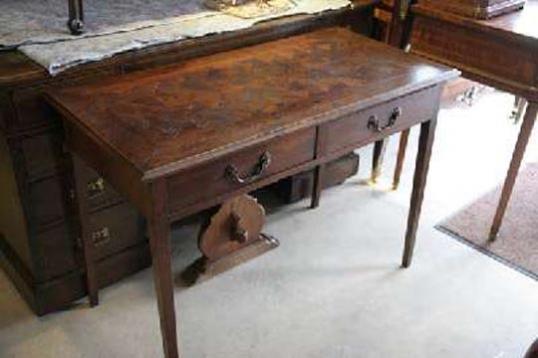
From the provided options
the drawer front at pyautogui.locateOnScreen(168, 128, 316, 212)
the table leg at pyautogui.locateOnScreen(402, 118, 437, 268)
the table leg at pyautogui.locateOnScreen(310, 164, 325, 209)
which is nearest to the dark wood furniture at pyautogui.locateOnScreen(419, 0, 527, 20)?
the table leg at pyautogui.locateOnScreen(402, 118, 437, 268)

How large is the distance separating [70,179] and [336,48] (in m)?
0.79

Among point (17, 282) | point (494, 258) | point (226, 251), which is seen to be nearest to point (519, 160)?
point (494, 258)

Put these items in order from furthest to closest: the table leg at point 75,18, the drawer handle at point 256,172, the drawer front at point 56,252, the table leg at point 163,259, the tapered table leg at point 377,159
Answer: the tapered table leg at point 377,159 < the drawer front at point 56,252 < the table leg at point 75,18 < the drawer handle at point 256,172 < the table leg at point 163,259

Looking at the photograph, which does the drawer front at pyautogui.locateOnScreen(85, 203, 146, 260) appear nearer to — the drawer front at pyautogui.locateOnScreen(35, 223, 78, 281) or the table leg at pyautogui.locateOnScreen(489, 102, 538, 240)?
the drawer front at pyautogui.locateOnScreen(35, 223, 78, 281)

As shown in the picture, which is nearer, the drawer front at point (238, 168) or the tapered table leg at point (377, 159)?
the drawer front at point (238, 168)

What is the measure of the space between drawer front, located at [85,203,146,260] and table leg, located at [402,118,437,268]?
0.80 metres

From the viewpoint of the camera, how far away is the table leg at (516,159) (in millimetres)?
1810

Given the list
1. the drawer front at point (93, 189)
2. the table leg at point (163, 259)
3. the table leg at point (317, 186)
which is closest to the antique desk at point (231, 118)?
the table leg at point (163, 259)

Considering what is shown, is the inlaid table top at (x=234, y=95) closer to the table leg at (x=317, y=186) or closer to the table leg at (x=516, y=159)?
the table leg at (x=516, y=159)

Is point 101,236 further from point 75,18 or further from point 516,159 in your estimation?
point 516,159

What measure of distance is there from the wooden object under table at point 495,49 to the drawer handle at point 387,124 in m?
0.46

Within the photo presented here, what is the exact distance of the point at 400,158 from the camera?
228cm

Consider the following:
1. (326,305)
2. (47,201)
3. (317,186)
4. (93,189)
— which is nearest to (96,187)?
(93,189)

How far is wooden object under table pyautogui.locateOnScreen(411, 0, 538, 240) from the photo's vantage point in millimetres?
1772
